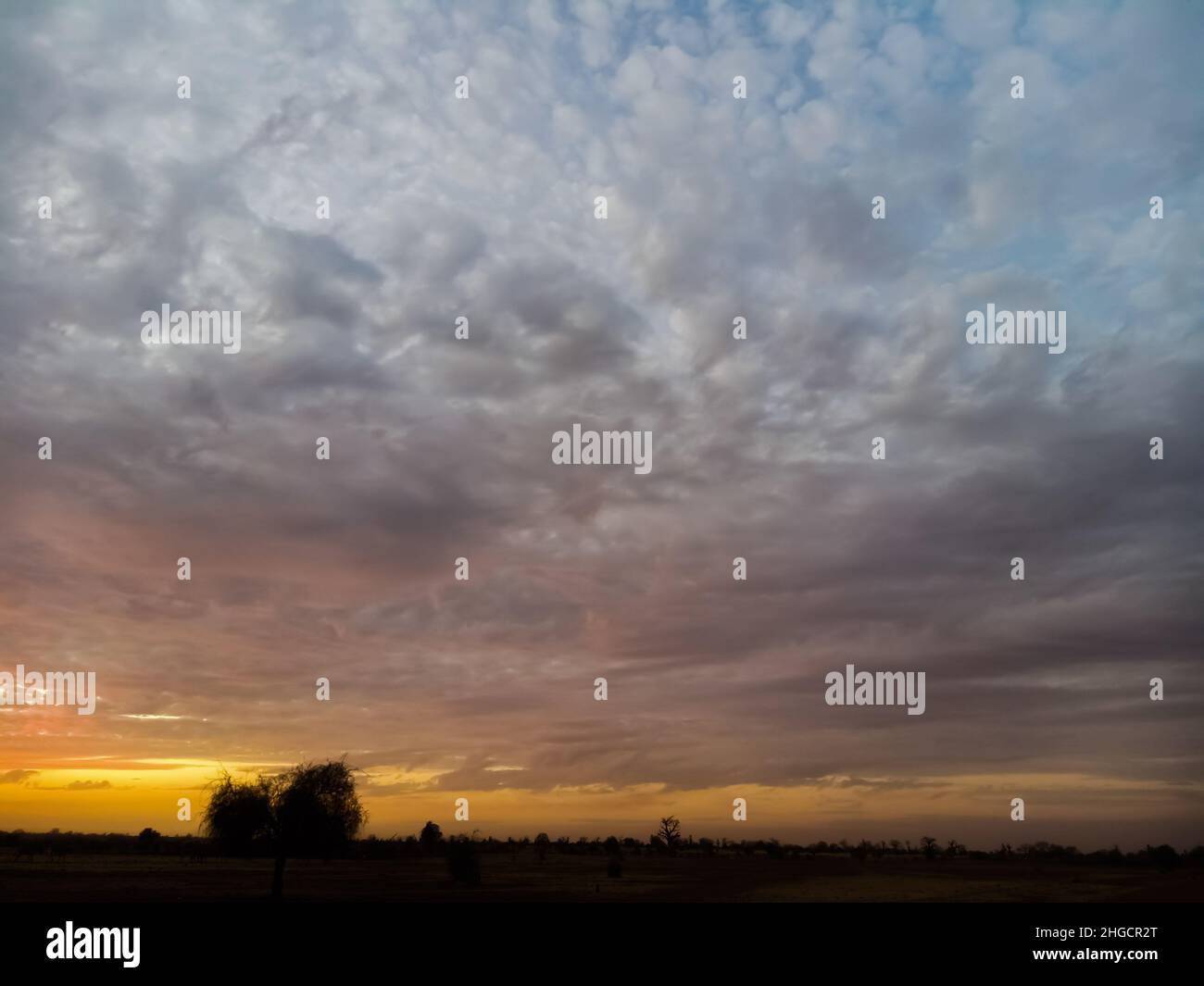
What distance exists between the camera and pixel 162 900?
158ft

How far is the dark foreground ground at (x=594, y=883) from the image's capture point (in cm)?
5481

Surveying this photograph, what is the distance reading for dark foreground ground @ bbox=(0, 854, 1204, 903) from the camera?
180ft

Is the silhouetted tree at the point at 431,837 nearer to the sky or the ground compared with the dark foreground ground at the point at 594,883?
nearer to the ground

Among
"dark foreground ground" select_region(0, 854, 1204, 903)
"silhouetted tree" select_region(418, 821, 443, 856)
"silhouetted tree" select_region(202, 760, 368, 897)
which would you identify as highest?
"silhouetted tree" select_region(202, 760, 368, 897)

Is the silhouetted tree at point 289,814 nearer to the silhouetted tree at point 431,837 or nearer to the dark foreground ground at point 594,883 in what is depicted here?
the dark foreground ground at point 594,883

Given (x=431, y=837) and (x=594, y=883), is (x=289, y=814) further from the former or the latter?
(x=431, y=837)

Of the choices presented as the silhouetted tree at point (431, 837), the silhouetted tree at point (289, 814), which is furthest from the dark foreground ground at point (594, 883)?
the silhouetted tree at point (431, 837)

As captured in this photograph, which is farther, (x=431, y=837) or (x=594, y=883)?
(x=431, y=837)

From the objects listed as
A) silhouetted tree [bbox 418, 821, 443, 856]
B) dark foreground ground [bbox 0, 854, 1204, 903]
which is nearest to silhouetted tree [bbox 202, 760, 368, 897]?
dark foreground ground [bbox 0, 854, 1204, 903]

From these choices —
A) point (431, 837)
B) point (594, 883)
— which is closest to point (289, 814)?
point (594, 883)

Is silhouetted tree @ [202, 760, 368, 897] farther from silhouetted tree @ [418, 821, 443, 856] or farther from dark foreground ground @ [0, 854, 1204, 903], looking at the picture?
silhouetted tree @ [418, 821, 443, 856]

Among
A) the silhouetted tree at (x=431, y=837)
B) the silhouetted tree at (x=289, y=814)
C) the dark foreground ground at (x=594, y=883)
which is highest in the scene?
the silhouetted tree at (x=289, y=814)

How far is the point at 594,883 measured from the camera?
218 ft
